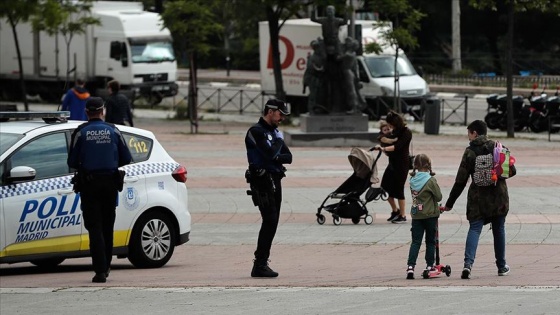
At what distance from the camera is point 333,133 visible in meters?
28.7

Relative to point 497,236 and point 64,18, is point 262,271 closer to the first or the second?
point 497,236

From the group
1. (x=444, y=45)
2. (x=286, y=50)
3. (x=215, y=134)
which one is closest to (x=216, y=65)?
(x=444, y=45)

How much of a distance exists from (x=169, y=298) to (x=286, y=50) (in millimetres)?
31417

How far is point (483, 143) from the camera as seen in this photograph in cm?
1185

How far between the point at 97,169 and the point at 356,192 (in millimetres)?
5745

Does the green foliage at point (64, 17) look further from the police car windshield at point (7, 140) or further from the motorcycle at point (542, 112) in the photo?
the police car windshield at point (7, 140)

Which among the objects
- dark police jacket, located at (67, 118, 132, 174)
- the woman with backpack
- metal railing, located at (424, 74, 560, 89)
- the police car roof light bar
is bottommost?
metal railing, located at (424, 74, 560, 89)

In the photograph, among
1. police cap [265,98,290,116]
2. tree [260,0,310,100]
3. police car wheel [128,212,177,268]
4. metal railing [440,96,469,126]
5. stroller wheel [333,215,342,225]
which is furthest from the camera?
tree [260,0,310,100]

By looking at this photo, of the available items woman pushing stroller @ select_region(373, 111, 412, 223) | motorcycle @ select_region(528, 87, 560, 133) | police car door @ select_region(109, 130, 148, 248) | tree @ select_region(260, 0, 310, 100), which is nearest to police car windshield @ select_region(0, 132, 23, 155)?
police car door @ select_region(109, 130, 148, 248)

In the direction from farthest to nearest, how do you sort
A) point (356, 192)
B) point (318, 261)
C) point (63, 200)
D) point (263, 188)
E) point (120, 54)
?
point (120, 54)
point (356, 192)
point (318, 261)
point (63, 200)
point (263, 188)

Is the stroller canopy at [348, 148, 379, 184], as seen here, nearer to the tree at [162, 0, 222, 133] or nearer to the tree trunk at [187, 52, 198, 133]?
the tree trunk at [187, 52, 198, 133]

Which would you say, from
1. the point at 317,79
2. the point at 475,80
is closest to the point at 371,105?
the point at 317,79

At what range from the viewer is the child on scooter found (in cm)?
1191

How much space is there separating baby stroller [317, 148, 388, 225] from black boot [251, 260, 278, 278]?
181 inches
